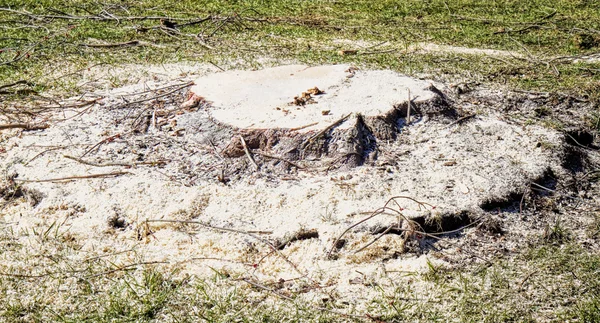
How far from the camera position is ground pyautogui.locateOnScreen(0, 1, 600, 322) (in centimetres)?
299

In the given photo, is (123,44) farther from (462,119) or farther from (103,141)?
(462,119)

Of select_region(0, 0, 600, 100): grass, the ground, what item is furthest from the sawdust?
select_region(0, 0, 600, 100): grass

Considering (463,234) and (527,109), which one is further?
(527,109)

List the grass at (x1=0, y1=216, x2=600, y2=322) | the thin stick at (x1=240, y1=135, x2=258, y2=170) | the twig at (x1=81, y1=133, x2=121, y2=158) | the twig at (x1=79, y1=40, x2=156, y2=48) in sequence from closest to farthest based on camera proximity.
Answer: the grass at (x1=0, y1=216, x2=600, y2=322) → the thin stick at (x1=240, y1=135, x2=258, y2=170) → the twig at (x1=81, y1=133, x2=121, y2=158) → the twig at (x1=79, y1=40, x2=156, y2=48)

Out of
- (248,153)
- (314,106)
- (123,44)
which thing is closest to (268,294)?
(248,153)

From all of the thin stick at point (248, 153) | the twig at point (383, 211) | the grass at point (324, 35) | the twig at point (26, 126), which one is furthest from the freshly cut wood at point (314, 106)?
the grass at point (324, 35)

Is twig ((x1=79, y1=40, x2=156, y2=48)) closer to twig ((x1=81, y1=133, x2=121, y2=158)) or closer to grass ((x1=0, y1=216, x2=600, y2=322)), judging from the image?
twig ((x1=81, y1=133, x2=121, y2=158))

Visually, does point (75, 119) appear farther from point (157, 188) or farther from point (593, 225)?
point (593, 225)

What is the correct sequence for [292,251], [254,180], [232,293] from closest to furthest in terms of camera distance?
[232,293]
[292,251]
[254,180]

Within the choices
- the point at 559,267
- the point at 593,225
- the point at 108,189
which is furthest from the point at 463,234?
the point at 108,189

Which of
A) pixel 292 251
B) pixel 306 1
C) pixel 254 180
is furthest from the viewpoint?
pixel 306 1

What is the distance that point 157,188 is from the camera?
12.2ft

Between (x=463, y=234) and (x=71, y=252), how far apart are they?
5.91 feet

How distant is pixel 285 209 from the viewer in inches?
139
